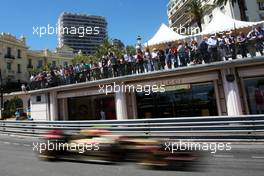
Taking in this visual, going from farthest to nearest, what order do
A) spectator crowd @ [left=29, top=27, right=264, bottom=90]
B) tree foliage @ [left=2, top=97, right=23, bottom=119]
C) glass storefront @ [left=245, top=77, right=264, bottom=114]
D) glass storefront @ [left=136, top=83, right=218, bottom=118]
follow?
tree foliage @ [left=2, top=97, right=23, bottom=119] < glass storefront @ [left=136, top=83, right=218, bottom=118] < glass storefront @ [left=245, top=77, right=264, bottom=114] < spectator crowd @ [left=29, top=27, right=264, bottom=90]

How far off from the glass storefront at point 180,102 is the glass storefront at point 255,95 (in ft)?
6.73

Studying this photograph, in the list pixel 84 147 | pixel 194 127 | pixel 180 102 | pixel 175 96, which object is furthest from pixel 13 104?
pixel 84 147

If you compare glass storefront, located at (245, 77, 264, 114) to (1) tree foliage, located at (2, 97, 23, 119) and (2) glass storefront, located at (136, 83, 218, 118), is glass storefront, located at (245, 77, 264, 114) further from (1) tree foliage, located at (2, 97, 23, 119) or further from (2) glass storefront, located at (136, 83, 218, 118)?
(1) tree foliage, located at (2, 97, 23, 119)

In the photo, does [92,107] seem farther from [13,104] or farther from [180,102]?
[13,104]

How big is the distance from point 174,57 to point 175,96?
3.51m

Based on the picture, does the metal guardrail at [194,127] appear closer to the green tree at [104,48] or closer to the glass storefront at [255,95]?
the glass storefront at [255,95]

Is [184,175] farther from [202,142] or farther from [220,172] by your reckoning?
[202,142]

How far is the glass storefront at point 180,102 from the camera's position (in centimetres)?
1877

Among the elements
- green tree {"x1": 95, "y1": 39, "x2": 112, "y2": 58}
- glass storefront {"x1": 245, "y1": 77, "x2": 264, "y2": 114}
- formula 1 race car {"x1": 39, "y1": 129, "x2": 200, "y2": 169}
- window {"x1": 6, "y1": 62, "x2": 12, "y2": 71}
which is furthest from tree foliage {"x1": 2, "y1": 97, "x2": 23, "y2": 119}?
formula 1 race car {"x1": 39, "y1": 129, "x2": 200, "y2": 169}

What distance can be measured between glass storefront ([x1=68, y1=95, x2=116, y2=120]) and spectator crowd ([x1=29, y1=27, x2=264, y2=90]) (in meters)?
2.55

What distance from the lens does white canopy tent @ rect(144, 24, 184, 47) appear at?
77.0ft

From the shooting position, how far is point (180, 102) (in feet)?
65.9

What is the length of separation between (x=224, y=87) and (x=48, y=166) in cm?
1182

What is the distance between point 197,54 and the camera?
55.9ft
